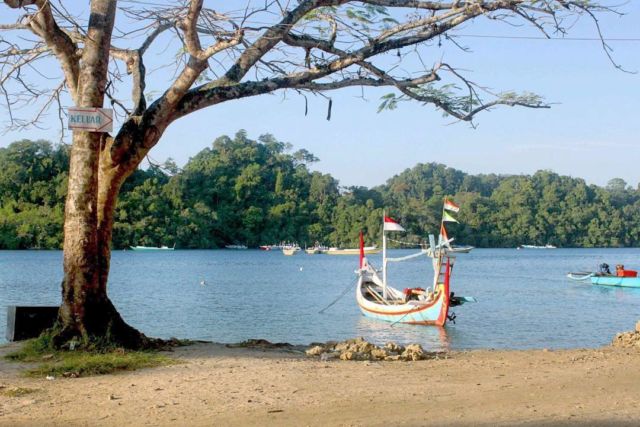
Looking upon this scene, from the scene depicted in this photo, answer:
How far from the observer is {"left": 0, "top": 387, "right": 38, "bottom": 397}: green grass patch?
6.91m

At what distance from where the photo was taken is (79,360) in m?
8.33

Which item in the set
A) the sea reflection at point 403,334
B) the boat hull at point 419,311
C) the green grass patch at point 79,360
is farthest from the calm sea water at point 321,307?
the green grass patch at point 79,360

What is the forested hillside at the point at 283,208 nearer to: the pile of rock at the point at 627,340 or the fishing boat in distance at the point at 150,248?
the fishing boat in distance at the point at 150,248

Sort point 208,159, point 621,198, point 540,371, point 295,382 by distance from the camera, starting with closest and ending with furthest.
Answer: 1. point 295,382
2. point 540,371
3. point 208,159
4. point 621,198

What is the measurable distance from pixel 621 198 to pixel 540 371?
13197cm

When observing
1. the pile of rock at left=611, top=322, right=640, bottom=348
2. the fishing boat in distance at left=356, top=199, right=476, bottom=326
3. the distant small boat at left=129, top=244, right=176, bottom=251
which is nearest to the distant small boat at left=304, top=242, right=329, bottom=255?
the distant small boat at left=129, top=244, right=176, bottom=251

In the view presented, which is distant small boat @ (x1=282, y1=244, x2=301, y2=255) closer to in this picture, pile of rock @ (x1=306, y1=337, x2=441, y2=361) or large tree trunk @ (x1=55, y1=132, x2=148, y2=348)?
pile of rock @ (x1=306, y1=337, x2=441, y2=361)

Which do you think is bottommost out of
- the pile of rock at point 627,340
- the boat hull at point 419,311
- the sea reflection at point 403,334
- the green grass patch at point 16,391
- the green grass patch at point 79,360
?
the sea reflection at point 403,334

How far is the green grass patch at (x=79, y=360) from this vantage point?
7.97 metres

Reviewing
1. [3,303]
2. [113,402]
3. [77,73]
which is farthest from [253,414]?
[3,303]

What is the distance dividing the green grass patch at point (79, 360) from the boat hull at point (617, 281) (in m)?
36.6

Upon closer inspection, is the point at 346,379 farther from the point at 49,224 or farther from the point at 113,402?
the point at 49,224

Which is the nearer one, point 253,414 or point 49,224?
point 253,414

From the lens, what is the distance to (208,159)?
372 ft
